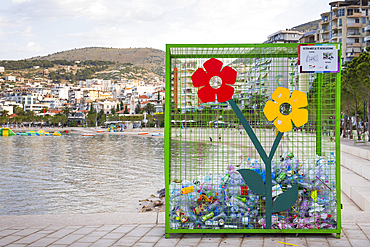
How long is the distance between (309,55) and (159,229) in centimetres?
278

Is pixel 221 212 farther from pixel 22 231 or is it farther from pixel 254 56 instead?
pixel 22 231

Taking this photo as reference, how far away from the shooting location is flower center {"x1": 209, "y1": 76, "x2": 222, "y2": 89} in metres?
3.94

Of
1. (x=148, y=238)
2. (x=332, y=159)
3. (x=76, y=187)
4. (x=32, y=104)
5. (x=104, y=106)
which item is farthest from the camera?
(x=32, y=104)

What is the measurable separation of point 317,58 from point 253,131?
1.12 metres

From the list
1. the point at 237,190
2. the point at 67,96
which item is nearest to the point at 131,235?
the point at 237,190

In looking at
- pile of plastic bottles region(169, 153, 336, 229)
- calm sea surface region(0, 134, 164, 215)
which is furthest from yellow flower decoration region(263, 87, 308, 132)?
calm sea surface region(0, 134, 164, 215)

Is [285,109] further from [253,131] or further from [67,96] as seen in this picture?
[67,96]

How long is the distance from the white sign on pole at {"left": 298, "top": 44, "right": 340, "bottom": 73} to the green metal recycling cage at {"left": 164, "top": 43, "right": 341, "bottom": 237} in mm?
11

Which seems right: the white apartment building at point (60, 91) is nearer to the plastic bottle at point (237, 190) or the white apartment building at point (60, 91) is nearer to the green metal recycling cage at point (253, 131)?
the green metal recycling cage at point (253, 131)

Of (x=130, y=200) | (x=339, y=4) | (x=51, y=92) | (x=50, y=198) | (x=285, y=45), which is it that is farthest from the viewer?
(x=51, y=92)

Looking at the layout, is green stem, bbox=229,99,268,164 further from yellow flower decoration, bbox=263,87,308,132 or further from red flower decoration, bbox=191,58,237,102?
yellow flower decoration, bbox=263,87,308,132

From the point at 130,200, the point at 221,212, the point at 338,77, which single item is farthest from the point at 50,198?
the point at 338,77

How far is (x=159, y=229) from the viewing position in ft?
13.8

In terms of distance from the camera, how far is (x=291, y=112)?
3.93 metres
